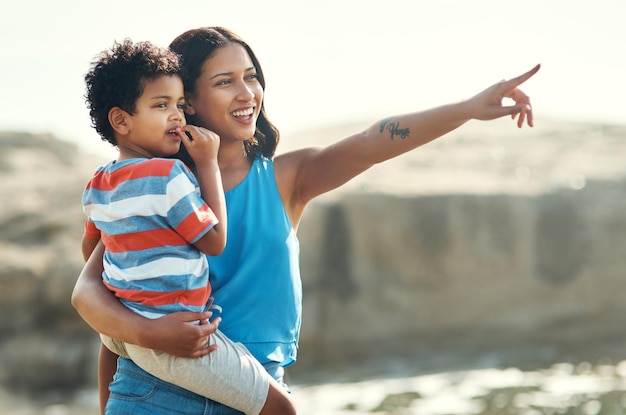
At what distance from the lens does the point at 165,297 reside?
7.36 feet

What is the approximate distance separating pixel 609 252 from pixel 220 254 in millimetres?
5392

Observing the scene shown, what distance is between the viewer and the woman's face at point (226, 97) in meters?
2.57

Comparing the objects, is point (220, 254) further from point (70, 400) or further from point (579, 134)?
point (579, 134)

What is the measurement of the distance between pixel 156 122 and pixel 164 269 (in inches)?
14.7

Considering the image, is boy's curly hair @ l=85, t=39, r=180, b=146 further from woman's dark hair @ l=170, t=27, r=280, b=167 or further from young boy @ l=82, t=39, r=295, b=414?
woman's dark hair @ l=170, t=27, r=280, b=167

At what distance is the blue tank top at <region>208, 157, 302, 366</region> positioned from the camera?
2434 millimetres

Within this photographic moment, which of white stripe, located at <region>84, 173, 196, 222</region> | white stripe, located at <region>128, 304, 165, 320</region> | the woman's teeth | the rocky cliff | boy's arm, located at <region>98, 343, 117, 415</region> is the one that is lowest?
the rocky cliff

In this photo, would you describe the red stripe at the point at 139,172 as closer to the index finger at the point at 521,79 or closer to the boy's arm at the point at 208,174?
the boy's arm at the point at 208,174

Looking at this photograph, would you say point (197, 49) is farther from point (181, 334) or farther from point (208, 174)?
point (181, 334)

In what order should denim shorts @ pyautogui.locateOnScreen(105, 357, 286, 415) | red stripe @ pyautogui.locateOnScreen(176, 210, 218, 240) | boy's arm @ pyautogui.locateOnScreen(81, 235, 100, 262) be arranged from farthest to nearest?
boy's arm @ pyautogui.locateOnScreen(81, 235, 100, 262), denim shorts @ pyautogui.locateOnScreen(105, 357, 286, 415), red stripe @ pyautogui.locateOnScreen(176, 210, 218, 240)

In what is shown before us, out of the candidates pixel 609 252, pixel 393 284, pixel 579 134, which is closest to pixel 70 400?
pixel 393 284

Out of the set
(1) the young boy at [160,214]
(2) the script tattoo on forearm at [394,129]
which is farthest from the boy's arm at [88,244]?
(2) the script tattoo on forearm at [394,129]

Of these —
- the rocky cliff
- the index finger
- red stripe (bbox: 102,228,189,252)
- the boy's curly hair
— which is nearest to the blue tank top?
red stripe (bbox: 102,228,189,252)

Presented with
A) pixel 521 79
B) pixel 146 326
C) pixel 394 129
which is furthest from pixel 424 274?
pixel 146 326
